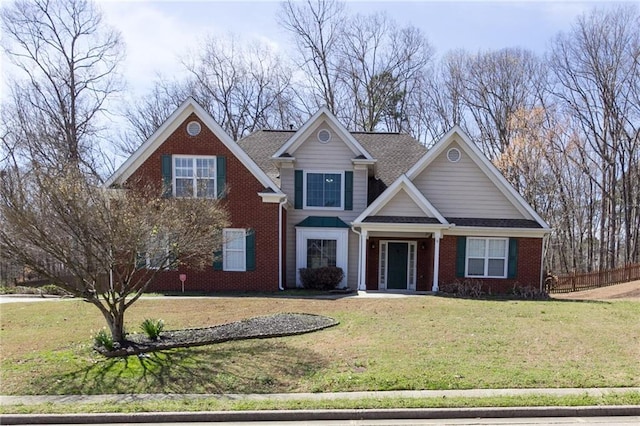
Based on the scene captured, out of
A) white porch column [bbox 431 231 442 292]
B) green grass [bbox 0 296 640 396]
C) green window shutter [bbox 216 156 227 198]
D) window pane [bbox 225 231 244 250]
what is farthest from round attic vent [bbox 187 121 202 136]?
white porch column [bbox 431 231 442 292]

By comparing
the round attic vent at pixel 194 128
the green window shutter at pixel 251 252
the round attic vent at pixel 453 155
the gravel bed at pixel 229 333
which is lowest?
the gravel bed at pixel 229 333

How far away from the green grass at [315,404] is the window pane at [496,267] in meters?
11.0

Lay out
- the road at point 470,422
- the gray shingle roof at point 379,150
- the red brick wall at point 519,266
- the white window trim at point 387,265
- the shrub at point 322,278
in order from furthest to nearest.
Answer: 1. the gray shingle roof at point 379,150
2. the white window trim at point 387,265
3. the shrub at point 322,278
4. the red brick wall at point 519,266
5. the road at point 470,422

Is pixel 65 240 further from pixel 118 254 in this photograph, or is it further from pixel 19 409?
pixel 19 409

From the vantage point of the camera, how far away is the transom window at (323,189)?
17.2 meters

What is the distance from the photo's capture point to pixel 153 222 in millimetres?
8133

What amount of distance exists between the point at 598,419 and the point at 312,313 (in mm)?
7025

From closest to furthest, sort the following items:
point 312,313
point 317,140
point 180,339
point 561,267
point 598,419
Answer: point 598,419, point 180,339, point 312,313, point 317,140, point 561,267

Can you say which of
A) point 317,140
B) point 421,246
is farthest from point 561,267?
point 317,140

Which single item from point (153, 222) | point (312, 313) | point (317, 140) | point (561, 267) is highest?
point (317, 140)

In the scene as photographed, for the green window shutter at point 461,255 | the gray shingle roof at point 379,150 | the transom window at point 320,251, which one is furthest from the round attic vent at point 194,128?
the green window shutter at point 461,255

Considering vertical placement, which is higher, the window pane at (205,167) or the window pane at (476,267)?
the window pane at (205,167)

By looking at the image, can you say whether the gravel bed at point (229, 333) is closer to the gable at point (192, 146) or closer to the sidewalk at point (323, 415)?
the sidewalk at point (323, 415)

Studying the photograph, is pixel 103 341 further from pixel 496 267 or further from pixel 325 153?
pixel 496 267
